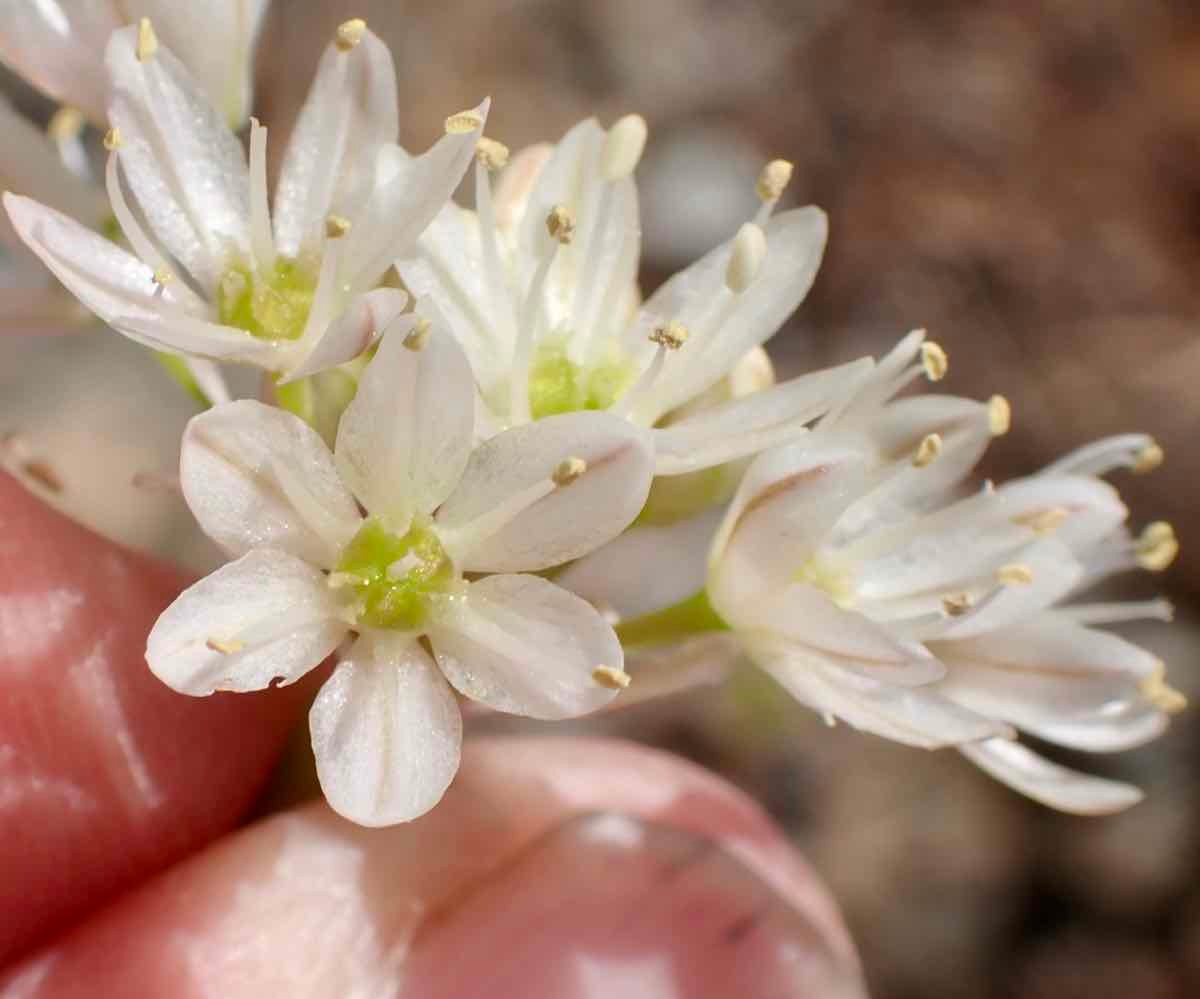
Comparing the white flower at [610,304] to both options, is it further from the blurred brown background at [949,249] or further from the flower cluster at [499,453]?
the blurred brown background at [949,249]

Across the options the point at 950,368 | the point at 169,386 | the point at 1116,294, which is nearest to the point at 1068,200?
the point at 1116,294

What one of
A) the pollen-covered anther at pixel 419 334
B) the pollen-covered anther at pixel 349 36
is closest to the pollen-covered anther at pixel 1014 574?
the pollen-covered anther at pixel 419 334

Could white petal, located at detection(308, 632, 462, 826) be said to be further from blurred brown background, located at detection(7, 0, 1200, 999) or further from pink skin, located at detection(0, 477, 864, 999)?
blurred brown background, located at detection(7, 0, 1200, 999)

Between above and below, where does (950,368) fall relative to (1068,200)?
below

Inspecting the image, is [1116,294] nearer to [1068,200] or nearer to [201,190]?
[1068,200]

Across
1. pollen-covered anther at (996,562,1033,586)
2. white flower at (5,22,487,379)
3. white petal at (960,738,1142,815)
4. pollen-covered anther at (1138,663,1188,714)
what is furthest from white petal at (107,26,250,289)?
pollen-covered anther at (1138,663,1188,714)

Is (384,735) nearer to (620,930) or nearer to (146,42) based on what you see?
(620,930)

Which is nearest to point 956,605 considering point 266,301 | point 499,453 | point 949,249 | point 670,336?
point 670,336
